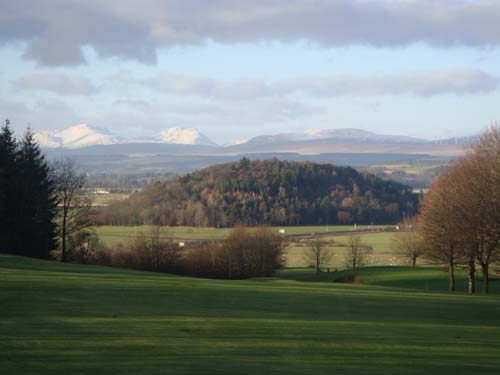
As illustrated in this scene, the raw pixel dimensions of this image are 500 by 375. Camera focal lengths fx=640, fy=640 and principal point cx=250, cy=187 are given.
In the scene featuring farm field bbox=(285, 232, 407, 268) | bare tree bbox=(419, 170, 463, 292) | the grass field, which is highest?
bare tree bbox=(419, 170, 463, 292)

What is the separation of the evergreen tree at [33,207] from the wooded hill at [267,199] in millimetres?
63060

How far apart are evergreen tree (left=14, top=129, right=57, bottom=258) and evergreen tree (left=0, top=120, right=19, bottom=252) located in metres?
0.44

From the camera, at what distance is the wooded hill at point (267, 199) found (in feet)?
425

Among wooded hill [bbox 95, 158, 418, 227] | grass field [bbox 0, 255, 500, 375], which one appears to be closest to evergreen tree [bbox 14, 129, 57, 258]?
grass field [bbox 0, 255, 500, 375]

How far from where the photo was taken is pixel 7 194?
49906 mm

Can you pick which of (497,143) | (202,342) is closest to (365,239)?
(497,143)

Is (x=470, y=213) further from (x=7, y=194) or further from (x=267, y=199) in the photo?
(x=267, y=199)

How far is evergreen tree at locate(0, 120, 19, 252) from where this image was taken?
4981 cm

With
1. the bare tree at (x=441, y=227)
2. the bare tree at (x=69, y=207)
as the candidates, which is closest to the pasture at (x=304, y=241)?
the bare tree at (x=69, y=207)

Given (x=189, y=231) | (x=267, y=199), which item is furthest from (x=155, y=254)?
(x=267, y=199)

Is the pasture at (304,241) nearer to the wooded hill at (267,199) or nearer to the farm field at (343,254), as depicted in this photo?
the farm field at (343,254)

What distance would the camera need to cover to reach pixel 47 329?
1516 cm

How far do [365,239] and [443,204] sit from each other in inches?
2404

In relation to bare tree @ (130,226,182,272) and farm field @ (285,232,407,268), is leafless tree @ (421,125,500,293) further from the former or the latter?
bare tree @ (130,226,182,272)
